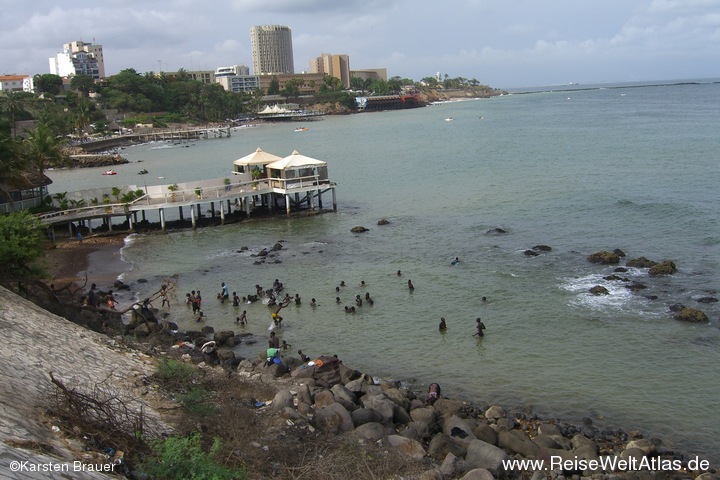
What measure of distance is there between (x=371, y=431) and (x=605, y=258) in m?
19.7

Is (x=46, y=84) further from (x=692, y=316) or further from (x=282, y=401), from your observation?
(x=282, y=401)

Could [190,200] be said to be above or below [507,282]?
above

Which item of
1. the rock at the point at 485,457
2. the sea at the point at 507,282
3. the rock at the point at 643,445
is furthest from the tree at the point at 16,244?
the rock at the point at 643,445

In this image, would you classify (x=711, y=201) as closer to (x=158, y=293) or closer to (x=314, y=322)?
(x=314, y=322)

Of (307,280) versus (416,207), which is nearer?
(307,280)

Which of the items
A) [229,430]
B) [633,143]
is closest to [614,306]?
[229,430]

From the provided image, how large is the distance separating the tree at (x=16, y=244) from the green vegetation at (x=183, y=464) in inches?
525

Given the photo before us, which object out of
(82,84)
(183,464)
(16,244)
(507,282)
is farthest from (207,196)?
(82,84)

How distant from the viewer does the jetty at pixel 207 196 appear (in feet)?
130

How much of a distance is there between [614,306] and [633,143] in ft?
195

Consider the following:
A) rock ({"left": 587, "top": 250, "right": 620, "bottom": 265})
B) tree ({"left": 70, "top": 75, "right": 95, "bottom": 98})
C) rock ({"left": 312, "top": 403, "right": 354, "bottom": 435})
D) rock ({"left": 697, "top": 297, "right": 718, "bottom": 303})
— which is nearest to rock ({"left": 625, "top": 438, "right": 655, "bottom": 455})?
rock ({"left": 312, "top": 403, "right": 354, "bottom": 435})

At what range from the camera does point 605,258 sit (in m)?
30.9

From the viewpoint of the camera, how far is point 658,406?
18188 millimetres

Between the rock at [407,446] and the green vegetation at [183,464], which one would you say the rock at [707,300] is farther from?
the green vegetation at [183,464]
